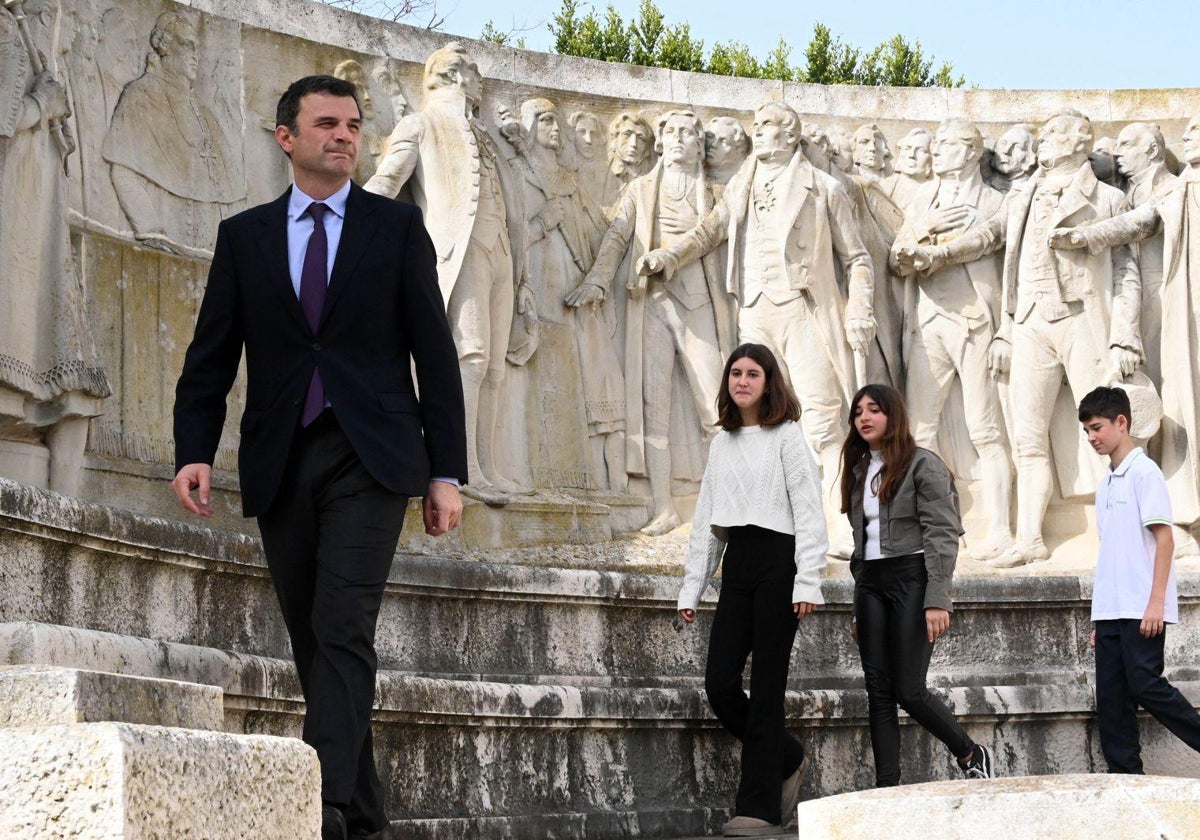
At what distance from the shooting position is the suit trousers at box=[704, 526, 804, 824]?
6.62 meters

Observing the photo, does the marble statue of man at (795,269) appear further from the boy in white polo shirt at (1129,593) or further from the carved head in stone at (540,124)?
the boy in white polo shirt at (1129,593)

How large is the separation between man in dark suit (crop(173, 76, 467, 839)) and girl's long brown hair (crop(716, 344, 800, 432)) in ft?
7.23

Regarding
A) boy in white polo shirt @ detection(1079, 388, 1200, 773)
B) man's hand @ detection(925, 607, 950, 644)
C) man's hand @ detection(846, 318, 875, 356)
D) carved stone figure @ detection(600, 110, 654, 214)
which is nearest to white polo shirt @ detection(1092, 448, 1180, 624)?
boy in white polo shirt @ detection(1079, 388, 1200, 773)

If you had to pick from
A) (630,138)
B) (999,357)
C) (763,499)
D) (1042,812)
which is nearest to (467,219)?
(630,138)

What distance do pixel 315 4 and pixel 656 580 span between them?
3.68m

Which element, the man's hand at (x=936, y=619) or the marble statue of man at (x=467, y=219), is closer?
the man's hand at (x=936, y=619)

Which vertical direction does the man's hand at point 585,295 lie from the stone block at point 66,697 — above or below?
above

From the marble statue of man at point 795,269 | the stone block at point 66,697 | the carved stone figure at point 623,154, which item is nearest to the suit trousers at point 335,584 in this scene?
the stone block at point 66,697

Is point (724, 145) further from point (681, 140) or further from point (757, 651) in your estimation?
point (757, 651)

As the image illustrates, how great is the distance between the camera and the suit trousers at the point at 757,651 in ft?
21.7

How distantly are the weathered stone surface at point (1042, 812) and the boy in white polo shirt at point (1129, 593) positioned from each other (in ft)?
12.4

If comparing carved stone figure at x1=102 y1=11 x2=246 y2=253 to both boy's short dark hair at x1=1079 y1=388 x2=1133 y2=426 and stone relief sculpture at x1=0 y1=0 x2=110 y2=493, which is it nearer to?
stone relief sculpture at x1=0 y1=0 x2=110 y2=493

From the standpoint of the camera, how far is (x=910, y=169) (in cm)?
1110

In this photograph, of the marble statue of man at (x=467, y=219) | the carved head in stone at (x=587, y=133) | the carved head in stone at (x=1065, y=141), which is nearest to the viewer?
the marble statue of man at (x=467, y=219)
